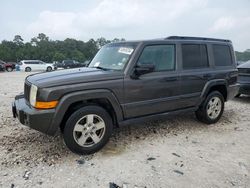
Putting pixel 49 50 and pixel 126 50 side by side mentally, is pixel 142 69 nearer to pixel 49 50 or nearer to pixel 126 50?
pixel 126 50

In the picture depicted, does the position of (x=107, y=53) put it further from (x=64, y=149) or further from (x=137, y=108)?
(x=64, y=149)

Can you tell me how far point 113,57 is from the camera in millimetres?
4258

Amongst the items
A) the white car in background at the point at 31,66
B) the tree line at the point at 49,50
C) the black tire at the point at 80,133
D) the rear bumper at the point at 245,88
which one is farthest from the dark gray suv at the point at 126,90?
the tree line at the point at 49,50

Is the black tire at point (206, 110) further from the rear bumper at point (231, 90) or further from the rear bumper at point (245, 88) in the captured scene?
the rear bumper at point (245, 88)

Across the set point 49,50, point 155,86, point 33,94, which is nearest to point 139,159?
point 155,86

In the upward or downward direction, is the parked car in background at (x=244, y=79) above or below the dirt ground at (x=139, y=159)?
above

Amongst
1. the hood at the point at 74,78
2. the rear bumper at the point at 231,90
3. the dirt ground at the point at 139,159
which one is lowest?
the dirt ground at the point at 139,159

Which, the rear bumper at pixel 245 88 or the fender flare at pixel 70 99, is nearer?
the fender flare at pixel 70 99

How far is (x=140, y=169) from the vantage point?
317cm

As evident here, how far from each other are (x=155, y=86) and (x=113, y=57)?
3.15 ft

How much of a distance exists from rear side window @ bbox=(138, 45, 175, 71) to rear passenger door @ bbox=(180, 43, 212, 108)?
0.26 meters

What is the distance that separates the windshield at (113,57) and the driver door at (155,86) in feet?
0.84

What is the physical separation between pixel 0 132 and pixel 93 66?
221cm

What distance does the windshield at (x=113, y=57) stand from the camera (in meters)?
3.97
